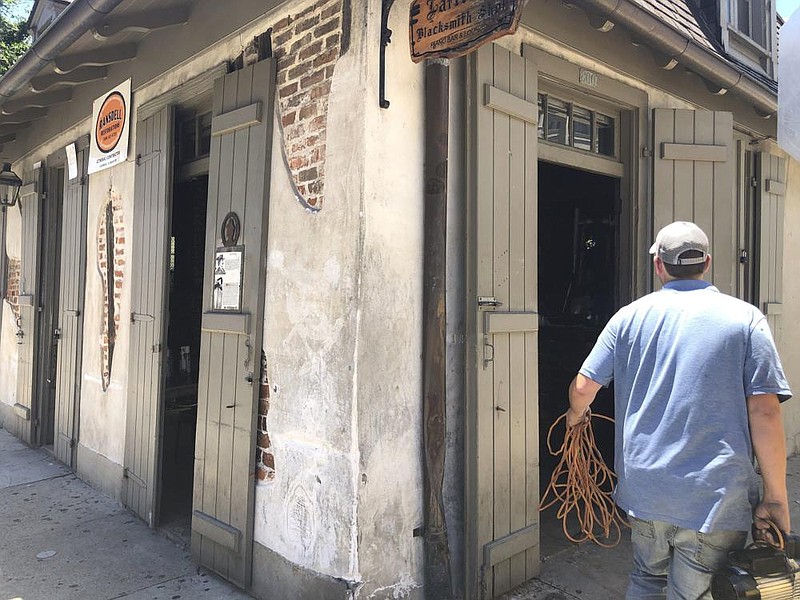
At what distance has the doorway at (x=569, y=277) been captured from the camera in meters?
5.93

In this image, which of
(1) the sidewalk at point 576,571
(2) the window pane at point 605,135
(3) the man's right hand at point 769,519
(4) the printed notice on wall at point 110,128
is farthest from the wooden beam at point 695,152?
(4) the printed notice on wall at point 110,128

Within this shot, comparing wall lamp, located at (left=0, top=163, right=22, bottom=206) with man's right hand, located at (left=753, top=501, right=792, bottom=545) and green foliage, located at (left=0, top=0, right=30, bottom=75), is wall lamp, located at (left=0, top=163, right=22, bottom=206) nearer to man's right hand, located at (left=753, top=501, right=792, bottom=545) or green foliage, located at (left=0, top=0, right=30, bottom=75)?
green foliage, located at (left=0, top=0, right=30, bottom=75)

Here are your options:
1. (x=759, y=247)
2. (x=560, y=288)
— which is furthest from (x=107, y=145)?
(x=759, y=247)

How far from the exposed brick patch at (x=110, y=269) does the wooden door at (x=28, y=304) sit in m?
1.75

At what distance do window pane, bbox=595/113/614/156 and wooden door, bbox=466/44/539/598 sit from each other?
3.16 ft

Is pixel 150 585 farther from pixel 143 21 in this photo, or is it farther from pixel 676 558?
pixel 143 21

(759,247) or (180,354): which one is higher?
(759,247)

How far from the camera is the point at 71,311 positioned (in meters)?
5.64

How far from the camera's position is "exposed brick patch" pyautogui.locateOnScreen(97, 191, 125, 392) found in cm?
496

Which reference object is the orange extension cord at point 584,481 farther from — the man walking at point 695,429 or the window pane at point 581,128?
the window pane at point 581,128

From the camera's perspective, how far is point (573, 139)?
4113mm

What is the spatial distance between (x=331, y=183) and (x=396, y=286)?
0.61m

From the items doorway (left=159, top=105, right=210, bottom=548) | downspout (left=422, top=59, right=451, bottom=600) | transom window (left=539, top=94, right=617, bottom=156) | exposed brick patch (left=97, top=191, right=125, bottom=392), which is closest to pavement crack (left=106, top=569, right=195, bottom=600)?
doorway (left=159, top=105, right=210, bottom=548)

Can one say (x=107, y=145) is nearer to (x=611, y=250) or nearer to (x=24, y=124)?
(x=24, y=124)
